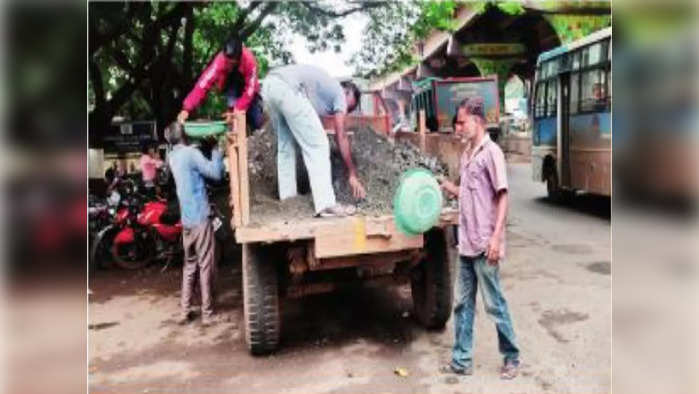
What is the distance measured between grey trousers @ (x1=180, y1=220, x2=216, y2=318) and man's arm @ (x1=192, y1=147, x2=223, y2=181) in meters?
0.42

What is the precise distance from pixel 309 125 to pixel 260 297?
4.03ft

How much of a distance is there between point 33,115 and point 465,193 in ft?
9.82

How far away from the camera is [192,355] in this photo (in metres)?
4.70

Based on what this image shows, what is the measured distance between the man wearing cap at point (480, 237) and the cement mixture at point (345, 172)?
637mm

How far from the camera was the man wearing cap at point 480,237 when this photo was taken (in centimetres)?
377

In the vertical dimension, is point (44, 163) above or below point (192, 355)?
above

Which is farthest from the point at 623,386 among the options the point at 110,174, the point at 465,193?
the point at 110,174

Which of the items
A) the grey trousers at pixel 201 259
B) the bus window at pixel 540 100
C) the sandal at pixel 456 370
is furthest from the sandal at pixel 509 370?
the bus window at pixel 540 100

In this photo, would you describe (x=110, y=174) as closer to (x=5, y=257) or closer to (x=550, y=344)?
(x=550, y=344)

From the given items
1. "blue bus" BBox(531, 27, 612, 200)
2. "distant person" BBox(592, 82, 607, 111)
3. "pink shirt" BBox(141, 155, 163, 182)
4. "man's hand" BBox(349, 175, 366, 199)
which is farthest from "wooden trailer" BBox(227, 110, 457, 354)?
"distant person" BBox(592, 82, 607, 111)

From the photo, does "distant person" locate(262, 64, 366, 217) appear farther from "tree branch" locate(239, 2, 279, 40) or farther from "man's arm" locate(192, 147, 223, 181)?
"tree branch" locate(239, 2, 279, 40)

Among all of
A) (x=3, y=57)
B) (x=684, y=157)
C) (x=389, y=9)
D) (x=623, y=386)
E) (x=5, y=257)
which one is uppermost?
(x=389, y=9)

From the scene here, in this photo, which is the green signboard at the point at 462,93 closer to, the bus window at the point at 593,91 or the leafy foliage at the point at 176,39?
the leafy foliage at the point at 176,39

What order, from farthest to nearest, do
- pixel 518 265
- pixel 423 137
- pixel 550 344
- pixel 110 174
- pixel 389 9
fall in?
1. pixel 389 9
2. pixel 110 174
3. pixel 518 265
4. pixel 423 137
5. pixel 550 344
